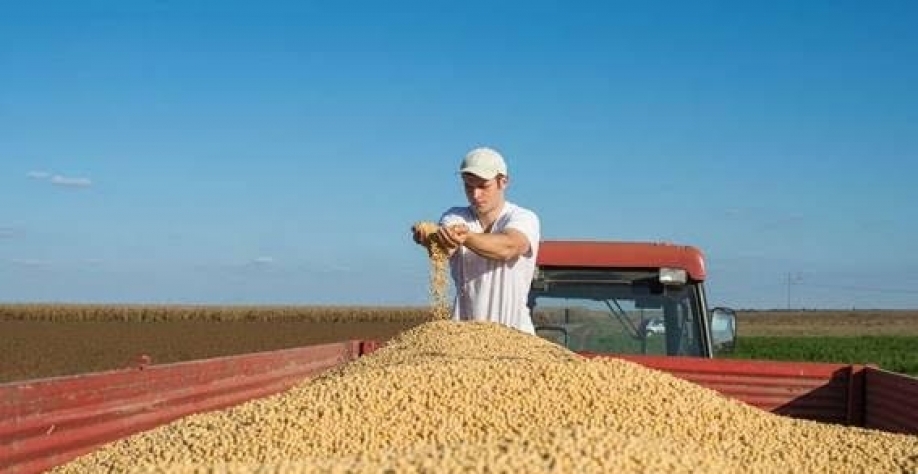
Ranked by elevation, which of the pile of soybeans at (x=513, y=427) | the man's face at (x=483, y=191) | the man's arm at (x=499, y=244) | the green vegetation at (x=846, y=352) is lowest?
the green vegetation at (x=846, y=352)

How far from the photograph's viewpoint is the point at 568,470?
2254mm

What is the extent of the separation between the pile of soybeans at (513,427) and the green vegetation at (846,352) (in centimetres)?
2491

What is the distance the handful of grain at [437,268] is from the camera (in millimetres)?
4738

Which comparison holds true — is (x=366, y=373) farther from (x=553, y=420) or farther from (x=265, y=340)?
(x=265, y=340)

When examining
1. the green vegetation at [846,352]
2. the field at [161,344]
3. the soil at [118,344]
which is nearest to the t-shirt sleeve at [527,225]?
the field at [161,344]

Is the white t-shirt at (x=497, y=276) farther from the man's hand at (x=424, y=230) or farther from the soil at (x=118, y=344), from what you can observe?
the soil at (x=118, y=344)

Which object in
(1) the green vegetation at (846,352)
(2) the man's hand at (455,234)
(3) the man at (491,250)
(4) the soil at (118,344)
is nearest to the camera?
(2) the man's hand at (455,234)

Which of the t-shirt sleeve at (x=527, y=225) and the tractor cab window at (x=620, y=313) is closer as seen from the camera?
the t-shirt sleeve at (x=527, y=225)

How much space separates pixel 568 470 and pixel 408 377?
48.0 inches

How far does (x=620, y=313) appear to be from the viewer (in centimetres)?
597

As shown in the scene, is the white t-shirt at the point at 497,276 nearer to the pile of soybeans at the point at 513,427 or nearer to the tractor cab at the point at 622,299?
the tractor cab at the point at 622,299

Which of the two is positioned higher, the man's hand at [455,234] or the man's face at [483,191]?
the man's face at [483,191]

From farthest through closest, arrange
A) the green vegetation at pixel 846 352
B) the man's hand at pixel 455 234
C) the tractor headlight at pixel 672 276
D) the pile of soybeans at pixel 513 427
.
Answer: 1. the green vegetation at pixel 846 352
2. the tractor headlight at pixel 672 276
3. the man's hand at pixel 455 234
4. the pile of soybeans at pixel 513 427

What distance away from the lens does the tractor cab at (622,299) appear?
590cm
